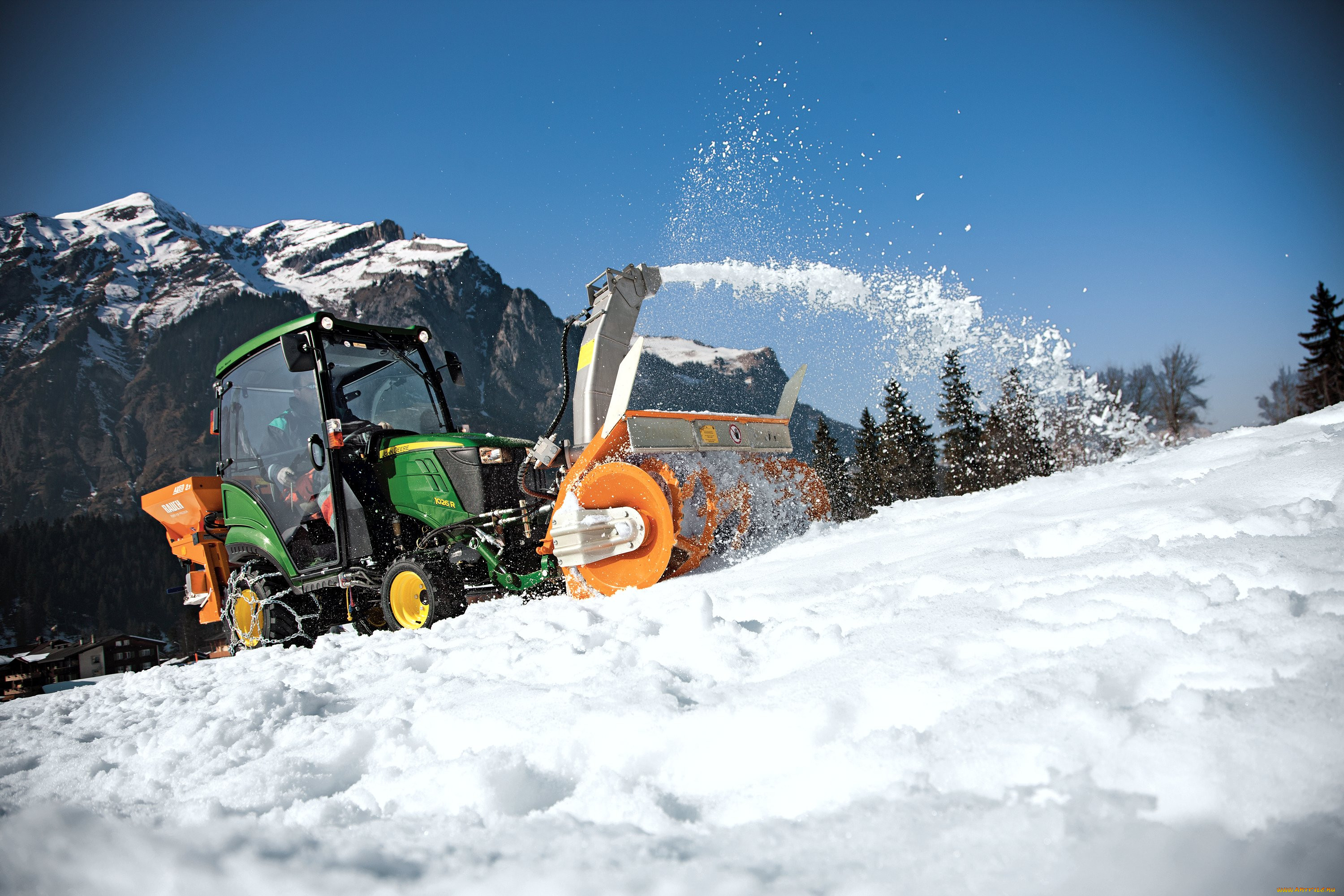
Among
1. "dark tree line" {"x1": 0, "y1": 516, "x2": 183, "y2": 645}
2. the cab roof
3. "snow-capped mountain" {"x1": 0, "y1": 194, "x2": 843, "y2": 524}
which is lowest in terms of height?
"dark tree line" {"x1": 0, "y1": 516, "x2": 183, "y2": 645}

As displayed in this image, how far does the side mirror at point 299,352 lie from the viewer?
5.37 metres

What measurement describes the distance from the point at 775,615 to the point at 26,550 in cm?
11042

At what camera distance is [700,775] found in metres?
1.56

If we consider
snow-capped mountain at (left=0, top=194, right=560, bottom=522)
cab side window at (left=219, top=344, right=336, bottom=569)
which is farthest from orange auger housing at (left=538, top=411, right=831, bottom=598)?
snow-capped mountain at (left=0, top=194, right=560, bottom=522)

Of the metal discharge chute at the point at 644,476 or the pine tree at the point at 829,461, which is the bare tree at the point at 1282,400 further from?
the metal discharge chute at the point at 644,476

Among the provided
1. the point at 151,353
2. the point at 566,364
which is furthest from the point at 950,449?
the point at 151,353

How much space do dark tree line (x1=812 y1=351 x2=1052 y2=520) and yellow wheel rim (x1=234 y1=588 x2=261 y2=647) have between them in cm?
3035

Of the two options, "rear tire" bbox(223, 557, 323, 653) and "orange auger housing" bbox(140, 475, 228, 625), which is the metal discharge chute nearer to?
"rear tire" bbox(223, 557, 323, 653)

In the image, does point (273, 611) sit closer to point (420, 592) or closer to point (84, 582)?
point (420, 592)

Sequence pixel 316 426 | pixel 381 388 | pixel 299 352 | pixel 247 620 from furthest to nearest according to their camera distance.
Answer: pixel 247 620
pixel 381 388
pixel 316 426
pixel 299 352

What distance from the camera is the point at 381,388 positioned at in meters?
6.09

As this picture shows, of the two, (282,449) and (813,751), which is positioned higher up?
(282,449)

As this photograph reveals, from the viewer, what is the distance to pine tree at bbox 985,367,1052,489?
34.2m

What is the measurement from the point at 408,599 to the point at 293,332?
2354 millimetres
